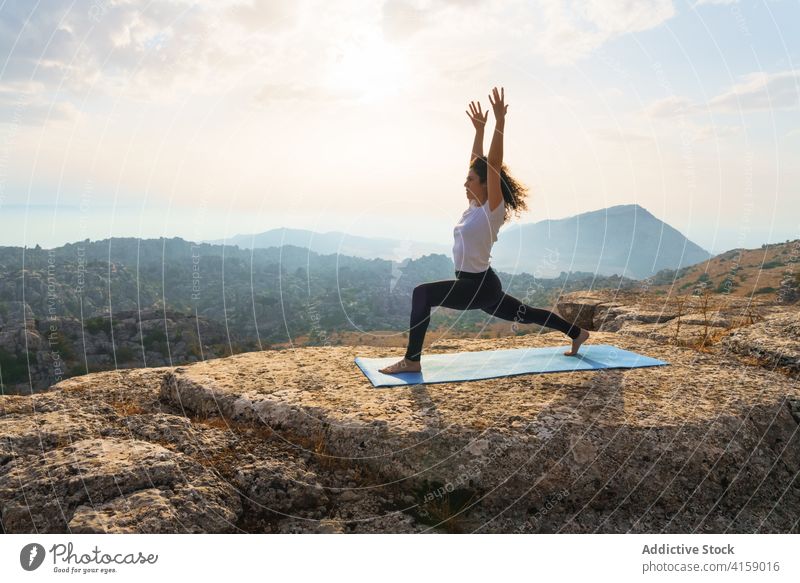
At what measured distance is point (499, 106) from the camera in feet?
22.6

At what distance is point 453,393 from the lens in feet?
21.5

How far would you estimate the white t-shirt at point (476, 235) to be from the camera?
7328 millimetres

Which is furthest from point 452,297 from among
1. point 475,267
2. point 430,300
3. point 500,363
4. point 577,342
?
point 577,342

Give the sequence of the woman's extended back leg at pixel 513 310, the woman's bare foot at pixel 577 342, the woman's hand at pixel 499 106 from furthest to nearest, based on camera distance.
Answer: the woman's bare foot at pixel 577 342
the woman's extended back leg at pixel 513 310
the woman's hand at pixel 499 106

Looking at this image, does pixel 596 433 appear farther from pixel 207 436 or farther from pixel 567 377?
pixel 207 436

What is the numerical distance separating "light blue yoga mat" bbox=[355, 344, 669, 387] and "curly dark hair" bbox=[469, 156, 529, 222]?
209 cm

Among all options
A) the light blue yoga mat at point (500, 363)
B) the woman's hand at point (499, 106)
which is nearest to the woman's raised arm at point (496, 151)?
the woman's hand at point (499, 106)

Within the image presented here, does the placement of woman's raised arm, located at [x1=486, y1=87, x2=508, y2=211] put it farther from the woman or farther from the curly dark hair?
the curly dark hair

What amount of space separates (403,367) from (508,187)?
9.64ft

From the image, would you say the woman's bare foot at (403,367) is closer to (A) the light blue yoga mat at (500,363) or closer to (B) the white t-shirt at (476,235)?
(A) the light blue yoga mat at (500,363)

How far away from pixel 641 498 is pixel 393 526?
7.71 ft

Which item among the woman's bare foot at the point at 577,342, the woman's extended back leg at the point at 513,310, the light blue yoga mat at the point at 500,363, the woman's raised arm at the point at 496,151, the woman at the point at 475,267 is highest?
the woman's raised arm at the point at 496,151

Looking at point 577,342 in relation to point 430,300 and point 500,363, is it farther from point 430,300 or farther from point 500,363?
point 430,300
